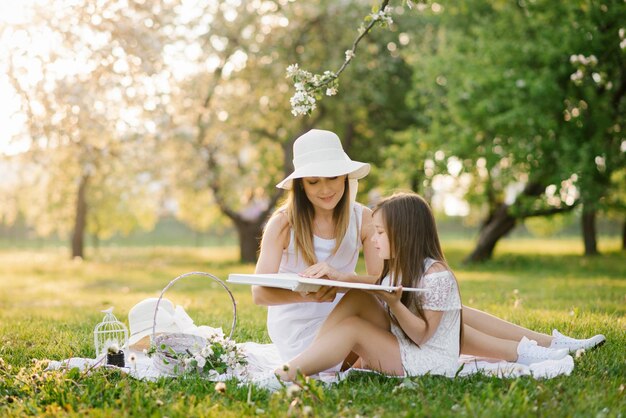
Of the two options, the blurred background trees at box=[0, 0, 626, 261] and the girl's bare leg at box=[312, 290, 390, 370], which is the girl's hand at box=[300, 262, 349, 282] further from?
the blurred background trees at box=[0, 0, 626, 261]

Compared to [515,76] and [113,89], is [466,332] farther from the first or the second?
[515,76]

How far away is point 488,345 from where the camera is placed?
4250mm

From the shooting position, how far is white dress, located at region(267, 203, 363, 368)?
4.41 m

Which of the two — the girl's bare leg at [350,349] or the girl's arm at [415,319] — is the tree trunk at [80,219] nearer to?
the girl's bare leg at [350,349]

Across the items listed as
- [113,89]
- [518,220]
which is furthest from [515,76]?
[113,89]

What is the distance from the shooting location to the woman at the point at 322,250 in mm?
4242

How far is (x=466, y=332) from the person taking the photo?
4.23 metres

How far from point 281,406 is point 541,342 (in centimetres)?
200

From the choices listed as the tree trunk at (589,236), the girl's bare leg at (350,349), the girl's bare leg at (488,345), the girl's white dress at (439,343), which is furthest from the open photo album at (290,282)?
the tree trunk at (589,236)

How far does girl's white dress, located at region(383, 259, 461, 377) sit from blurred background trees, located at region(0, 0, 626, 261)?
287 inches

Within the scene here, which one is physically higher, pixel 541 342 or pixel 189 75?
pixel 189 75

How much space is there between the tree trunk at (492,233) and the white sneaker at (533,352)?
39.1 feet

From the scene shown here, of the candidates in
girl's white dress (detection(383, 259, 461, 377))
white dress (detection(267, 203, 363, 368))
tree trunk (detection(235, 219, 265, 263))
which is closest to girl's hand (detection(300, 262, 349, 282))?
girl's white dress (detection(383, 259, 461, 377))

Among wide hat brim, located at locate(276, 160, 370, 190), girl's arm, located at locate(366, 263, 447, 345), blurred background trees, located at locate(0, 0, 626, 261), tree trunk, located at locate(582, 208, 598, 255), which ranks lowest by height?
tree trunk, located at locate(582, 208, 598, 255)
